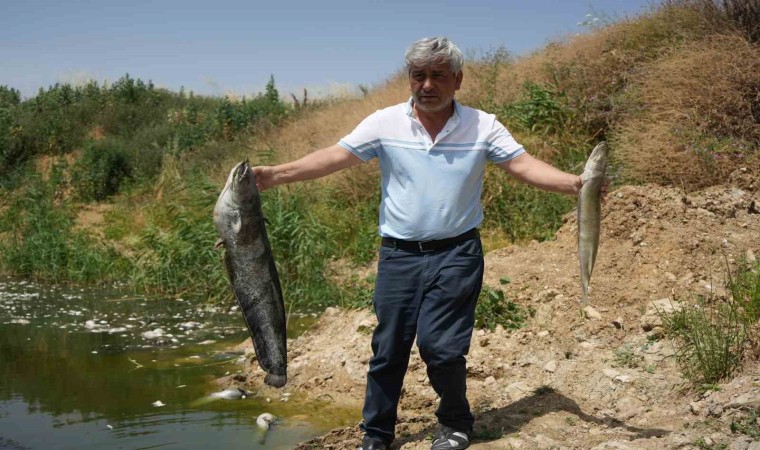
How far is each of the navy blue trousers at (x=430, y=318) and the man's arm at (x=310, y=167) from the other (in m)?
0.50

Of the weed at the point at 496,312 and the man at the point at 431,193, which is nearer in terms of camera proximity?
the man at the point at 431,193

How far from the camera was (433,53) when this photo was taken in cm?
405

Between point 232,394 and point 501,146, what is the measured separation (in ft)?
11.3

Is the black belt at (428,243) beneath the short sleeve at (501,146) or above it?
beneath

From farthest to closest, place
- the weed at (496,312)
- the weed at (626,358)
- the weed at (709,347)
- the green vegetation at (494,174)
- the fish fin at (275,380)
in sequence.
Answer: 1. the green vegetation at (494,174)
2. the weed at (496,312)
3. the weed at (626,358)
4. the weed at (709,347)
5. the fish fin at (275,380)

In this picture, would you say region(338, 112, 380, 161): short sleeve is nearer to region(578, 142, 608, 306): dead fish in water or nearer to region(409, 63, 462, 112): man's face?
region(409, 63, 462, 112): man's face

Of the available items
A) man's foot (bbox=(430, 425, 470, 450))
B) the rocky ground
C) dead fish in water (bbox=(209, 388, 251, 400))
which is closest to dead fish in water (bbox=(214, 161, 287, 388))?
man's foot (bbox=(430, 425, 470, 450))

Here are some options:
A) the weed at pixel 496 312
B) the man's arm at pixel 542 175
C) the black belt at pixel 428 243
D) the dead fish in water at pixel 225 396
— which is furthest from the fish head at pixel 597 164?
the dead fish in water at pixel 225 396

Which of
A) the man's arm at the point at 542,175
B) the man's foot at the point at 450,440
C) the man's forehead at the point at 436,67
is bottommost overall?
the man's foot at the point at 450,440

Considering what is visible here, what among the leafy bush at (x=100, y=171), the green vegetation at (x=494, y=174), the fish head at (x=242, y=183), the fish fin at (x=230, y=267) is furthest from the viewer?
the leafy bush at (x=100, y=171)

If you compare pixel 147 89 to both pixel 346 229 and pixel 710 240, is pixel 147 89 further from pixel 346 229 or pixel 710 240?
pixel 710 240

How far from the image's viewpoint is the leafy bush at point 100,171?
63.6 feet

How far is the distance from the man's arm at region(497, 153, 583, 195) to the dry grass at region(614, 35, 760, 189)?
622 centimetres

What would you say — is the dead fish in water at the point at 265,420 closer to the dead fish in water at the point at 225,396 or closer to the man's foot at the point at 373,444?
the dead fish in water at the point at 225,396
